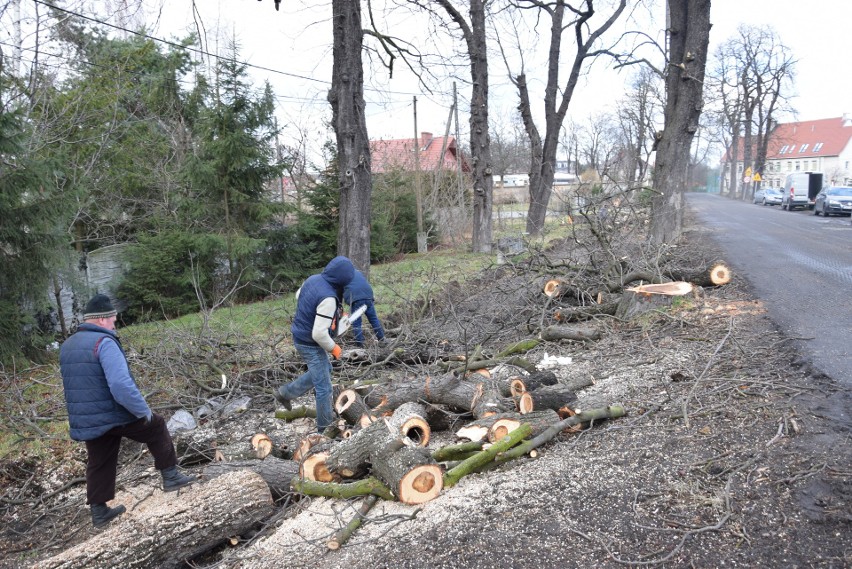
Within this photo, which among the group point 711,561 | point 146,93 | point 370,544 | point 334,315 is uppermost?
point 146,93

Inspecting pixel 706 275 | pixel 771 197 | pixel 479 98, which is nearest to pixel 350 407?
pixel 706 275

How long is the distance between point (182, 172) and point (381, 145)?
454 inches

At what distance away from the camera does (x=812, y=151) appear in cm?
7050

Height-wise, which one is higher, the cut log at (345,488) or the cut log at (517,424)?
the cut log at (517,424)

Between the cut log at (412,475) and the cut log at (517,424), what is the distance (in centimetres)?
70

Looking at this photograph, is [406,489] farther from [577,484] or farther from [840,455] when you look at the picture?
[840,455]

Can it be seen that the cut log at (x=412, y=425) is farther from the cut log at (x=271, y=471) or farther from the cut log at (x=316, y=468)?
the cut log at (x=271, y=471)

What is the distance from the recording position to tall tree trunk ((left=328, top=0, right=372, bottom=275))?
34.1ft

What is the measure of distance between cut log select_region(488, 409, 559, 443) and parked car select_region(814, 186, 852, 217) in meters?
27.8

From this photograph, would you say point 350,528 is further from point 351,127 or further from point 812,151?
point 812,151

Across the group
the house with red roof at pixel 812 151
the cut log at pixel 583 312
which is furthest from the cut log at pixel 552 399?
the house with red roof at pixel 812 151

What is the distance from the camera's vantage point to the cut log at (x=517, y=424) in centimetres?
440

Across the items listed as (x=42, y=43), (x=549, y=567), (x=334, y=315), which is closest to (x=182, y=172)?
(x=42, y=43)

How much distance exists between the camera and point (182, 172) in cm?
1412
